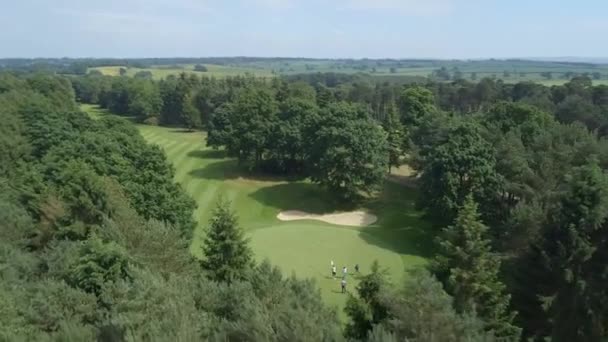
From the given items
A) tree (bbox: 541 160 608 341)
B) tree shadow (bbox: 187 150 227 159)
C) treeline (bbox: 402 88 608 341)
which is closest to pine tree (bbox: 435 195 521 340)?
treeline (bbox: 402 88 608 341)

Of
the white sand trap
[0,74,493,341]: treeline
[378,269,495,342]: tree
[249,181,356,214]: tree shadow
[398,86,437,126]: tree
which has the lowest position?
the white sand trap

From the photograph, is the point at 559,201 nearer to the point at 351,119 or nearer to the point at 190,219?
the point at 190,219

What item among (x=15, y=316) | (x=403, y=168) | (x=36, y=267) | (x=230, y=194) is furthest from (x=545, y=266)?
(x=403, y=168)

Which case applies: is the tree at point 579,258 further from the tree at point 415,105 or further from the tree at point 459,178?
the tree at point 415,105

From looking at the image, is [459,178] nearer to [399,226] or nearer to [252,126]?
[399,226]

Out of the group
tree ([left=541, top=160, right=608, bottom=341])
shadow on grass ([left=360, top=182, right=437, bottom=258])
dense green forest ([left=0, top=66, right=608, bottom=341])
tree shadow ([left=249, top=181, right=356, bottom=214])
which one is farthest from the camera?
tree shadow ([left=249, top=181, right=356, bottom=214])

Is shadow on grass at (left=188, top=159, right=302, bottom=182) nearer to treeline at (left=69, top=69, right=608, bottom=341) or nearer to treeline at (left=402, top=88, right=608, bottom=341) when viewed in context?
treeline at (left=69, top=69, right=608, bottom=341)
